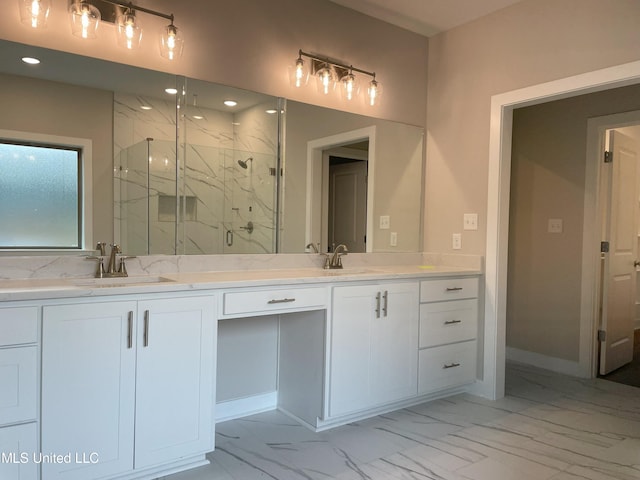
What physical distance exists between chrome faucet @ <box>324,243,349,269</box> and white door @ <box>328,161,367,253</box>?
0.06m

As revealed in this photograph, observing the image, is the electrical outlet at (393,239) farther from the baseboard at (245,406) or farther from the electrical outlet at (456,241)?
the baseboard at (245,406)

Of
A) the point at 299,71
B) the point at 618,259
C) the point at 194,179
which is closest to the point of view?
the point at 194,179

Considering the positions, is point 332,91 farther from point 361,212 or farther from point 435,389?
point 435,389

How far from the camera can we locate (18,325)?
1.65 meters

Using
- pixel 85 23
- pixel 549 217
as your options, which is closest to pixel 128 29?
pixel 85 23

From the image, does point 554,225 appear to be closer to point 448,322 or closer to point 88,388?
point 448,322

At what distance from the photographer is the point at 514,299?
4117mm

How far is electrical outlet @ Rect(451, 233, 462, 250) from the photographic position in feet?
10.9

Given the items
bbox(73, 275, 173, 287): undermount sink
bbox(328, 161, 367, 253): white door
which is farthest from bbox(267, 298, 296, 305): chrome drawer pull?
bbox(328, 161, 367, 253): white door

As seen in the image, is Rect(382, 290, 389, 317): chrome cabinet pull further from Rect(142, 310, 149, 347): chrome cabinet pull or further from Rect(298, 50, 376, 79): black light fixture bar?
Rect(298, 50, 376, 79): black light fixture bar

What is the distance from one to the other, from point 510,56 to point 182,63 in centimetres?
203

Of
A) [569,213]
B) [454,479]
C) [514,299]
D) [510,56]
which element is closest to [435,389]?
[454,479]

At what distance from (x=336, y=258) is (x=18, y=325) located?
1.79 m

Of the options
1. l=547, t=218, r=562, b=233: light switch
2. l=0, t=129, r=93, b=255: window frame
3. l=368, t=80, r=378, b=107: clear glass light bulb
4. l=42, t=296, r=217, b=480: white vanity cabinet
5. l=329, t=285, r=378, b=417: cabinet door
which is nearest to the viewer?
l=42, t=296, r=217, b=480: white vanity cabinet
